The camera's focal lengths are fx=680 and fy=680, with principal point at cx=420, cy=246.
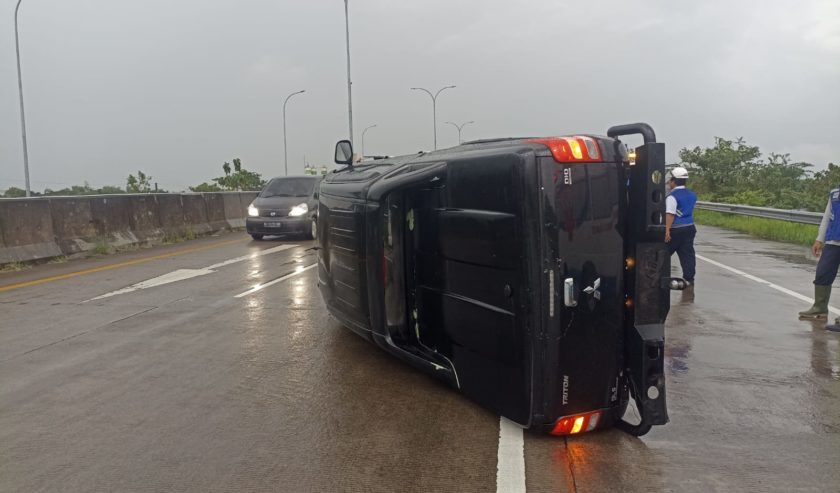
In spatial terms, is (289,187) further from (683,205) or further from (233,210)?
(683,205)

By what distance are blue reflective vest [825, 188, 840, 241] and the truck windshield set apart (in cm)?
1346

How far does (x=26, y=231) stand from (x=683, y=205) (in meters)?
12.1

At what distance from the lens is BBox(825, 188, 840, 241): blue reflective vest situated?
725 centimetres

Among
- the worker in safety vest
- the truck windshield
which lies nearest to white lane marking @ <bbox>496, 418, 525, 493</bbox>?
the worker in safety vest

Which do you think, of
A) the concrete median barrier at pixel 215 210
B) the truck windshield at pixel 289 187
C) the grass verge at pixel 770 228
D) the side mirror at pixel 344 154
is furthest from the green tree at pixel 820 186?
the side mirror at pixel 344 154

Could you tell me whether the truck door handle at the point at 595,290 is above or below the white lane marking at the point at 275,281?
above

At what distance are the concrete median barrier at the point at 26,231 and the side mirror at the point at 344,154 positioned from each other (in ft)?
28.8

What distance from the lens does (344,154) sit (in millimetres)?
7246

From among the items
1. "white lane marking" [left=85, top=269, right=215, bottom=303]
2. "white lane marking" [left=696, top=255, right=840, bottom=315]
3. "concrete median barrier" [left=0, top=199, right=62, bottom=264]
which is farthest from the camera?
"concrete median barrier" [left=0, top=199, right=62, bottom=264]

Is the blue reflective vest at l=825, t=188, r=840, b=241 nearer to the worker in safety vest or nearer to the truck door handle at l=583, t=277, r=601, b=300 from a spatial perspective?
the worker in safety vest

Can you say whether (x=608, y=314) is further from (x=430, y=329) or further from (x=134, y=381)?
(x=134, y=381)

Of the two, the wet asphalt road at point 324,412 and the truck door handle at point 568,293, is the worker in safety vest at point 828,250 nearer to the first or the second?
the wet asphalt road at point 324,412

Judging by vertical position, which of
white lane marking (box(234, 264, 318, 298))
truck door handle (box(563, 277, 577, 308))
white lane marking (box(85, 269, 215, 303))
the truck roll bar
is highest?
the truck roll bar

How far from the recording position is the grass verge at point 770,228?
17594 mm
